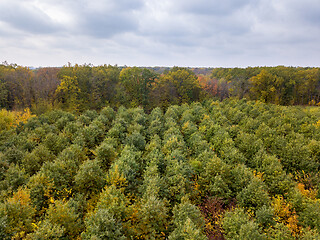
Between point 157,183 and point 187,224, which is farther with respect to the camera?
point 157,183

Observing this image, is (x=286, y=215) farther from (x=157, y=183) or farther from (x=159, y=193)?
(x=157, y=183)

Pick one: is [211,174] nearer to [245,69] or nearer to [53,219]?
[53,219]

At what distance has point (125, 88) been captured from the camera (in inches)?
2874

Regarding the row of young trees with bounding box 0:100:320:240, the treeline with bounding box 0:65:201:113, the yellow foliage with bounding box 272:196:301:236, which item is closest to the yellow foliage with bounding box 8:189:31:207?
the row of young trees with bounding box 0:100:320:240

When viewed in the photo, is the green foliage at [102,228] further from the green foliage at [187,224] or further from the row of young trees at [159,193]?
the green foliage at [187,224]

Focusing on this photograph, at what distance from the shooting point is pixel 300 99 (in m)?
92.8

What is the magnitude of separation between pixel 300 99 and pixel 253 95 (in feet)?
90.2

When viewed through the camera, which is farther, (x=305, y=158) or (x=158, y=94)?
(x=158, y=94)

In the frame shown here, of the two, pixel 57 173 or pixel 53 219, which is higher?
pixel 57 173

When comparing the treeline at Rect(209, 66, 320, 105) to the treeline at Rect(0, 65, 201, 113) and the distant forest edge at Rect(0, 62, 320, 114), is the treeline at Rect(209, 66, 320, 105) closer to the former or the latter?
the distant forest edge at Rect(0, 62, 320, 114)

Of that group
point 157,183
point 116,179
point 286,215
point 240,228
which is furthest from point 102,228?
point 286,215

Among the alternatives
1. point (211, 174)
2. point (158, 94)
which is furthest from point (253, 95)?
point (211, 174)

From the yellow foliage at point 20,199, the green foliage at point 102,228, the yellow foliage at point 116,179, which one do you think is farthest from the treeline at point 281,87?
the yellow foliage at point 20,199

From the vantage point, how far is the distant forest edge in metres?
57.2
